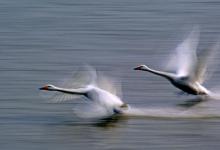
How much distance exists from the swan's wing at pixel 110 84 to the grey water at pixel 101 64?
0.61ft

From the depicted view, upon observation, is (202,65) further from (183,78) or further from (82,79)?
(82,79)

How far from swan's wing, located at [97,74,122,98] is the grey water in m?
0.19

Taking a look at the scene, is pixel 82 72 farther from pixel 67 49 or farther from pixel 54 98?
pixel 67 49

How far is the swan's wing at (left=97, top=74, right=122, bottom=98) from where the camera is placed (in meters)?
18.4

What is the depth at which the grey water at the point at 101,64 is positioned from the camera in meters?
17.0

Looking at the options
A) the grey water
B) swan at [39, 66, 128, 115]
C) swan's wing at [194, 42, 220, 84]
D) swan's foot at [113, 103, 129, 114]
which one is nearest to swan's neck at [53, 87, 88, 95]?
swan at [39, 66, 128, 115]

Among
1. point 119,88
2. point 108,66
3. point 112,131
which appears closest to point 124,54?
point 108,66

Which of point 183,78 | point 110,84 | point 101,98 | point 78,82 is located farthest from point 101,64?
point 101,98

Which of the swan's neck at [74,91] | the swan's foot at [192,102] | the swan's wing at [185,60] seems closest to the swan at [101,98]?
the swan's neck at [74,91]

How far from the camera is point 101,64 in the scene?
21156 millimetres

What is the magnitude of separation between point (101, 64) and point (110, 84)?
231 centimetres

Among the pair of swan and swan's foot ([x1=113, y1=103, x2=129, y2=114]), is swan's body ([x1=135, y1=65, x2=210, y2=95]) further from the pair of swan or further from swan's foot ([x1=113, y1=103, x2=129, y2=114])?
swan's foot ([x1=113, y1=103, x2=129, y2=114])

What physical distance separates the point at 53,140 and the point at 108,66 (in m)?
4.23

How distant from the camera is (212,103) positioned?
61.0ft
